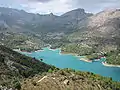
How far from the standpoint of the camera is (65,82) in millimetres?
71750

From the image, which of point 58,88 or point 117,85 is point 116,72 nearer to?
point 117,85

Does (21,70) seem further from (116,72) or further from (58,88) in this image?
(116,72)

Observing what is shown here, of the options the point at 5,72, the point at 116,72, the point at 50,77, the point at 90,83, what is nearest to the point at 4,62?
the point at 5,72

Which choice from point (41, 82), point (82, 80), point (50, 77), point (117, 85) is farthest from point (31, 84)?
point (117, 85)

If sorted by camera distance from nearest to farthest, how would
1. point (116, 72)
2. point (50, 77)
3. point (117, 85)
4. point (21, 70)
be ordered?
point (50, 77)
point (117, 85)
point (21, 70)
point (116, 72)

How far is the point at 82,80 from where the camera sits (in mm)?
76562

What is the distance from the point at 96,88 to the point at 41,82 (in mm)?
14236

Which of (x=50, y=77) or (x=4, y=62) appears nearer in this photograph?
(x=50, y=77)

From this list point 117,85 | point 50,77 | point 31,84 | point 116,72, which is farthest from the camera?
point 116,72

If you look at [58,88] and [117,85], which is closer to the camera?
[58,88]

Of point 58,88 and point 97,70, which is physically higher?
point 58,88

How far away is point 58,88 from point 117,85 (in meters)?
26.5

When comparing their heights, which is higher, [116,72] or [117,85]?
[117,85]

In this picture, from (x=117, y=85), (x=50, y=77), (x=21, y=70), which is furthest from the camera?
(x=21, y=70)
